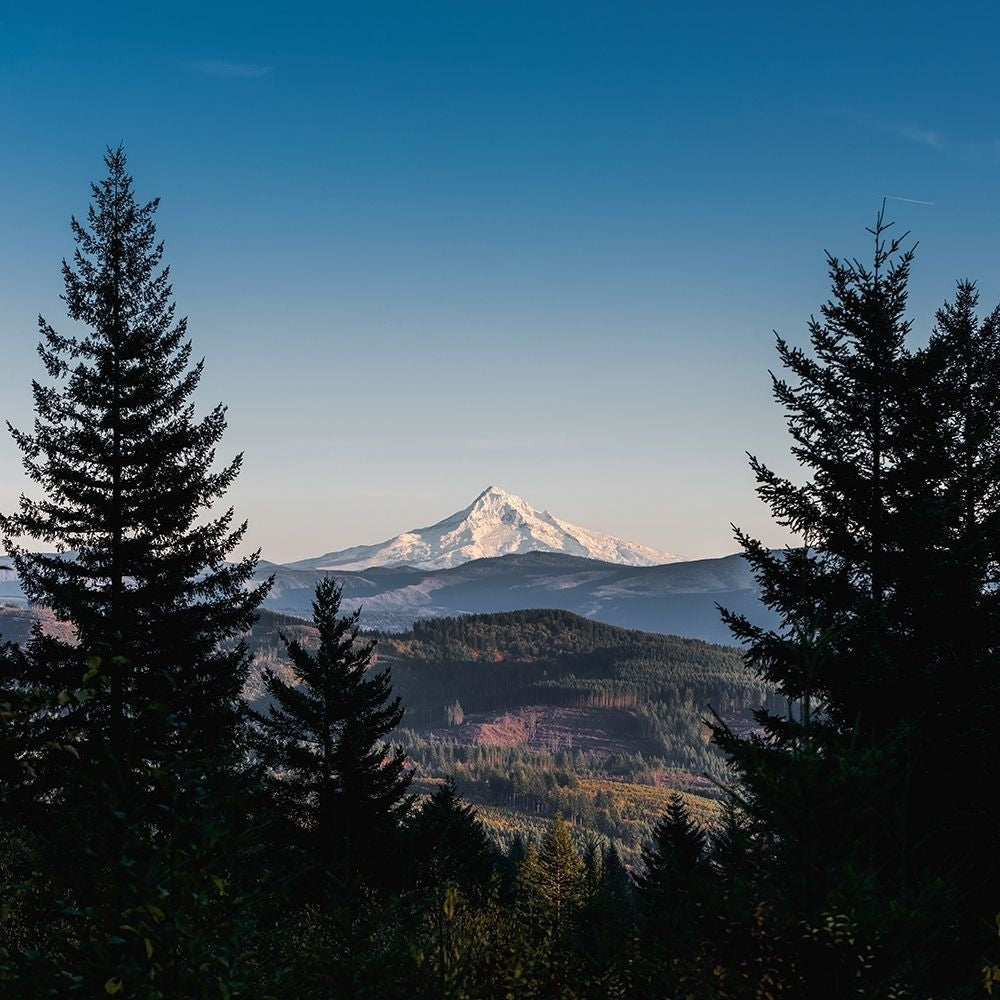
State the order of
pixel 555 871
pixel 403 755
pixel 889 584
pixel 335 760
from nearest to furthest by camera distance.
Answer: pixel 889 584
pixel 335 760
pixel 403 755
pixel 555 871

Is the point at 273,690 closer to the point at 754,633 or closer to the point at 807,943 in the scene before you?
the point at 754,633

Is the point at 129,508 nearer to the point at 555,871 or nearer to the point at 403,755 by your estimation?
the point at 403,755

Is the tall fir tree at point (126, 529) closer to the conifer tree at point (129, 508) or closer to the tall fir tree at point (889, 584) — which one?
the conifer tree at point (129, 508)

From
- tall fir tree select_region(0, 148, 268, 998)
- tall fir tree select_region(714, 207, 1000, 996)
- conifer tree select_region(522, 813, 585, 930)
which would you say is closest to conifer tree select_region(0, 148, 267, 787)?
tall fir tree select_region(0, 148, 268, 998)

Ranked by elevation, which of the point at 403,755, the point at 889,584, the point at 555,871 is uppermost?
the point at 889,584

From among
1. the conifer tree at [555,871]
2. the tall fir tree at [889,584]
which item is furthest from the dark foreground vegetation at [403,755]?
the conifer tree at [555,871]

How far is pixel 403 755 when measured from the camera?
27.0m

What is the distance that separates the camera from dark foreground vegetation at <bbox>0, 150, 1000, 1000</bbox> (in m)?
4.61

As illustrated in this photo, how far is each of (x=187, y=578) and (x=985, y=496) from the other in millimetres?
16471

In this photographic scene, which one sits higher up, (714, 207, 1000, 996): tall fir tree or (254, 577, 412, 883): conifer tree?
(714, 207, 1000, 996): tall fir tree

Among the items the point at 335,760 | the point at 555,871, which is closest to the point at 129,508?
the point at 335,760

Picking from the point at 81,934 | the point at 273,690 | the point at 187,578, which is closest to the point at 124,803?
the point at 81,934

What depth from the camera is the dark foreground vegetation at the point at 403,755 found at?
4.61m

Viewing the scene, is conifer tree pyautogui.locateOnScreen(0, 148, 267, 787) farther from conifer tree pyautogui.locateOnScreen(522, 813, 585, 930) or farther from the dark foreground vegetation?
conifer tree pyautogui.locateOnScreen(522, 813, 585, 930)
